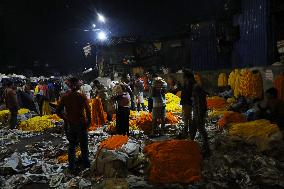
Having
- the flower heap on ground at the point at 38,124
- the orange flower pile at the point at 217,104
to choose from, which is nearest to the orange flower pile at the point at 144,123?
the flower heap on ground at the point at 38,124

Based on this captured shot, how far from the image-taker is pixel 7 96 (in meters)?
14.5

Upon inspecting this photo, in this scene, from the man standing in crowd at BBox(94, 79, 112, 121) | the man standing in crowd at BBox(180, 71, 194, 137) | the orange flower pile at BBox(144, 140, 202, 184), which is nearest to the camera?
the orange flower pile at BBox(144, 140, 202, 184)

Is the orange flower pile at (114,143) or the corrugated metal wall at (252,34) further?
the corrugated metal wall at (252,34)

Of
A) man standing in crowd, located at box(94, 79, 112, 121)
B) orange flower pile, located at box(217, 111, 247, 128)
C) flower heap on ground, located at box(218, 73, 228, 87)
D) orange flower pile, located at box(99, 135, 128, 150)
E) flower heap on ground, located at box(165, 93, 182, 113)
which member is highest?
flower heap on ground, located at box(218, 73, 228, 87)

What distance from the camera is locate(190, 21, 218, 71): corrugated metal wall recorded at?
902 inches

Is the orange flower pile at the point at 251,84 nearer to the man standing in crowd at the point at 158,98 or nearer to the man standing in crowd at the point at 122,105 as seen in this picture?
the man standing in crowd at the point at 158,98

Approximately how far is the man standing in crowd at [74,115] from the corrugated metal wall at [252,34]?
10.1 meters

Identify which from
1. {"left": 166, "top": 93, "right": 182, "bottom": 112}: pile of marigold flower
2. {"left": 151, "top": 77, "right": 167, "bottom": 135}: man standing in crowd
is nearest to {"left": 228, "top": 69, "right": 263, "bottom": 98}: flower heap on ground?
{"left": 166, "top": 93, "right": 182, "bottom": 112}: pile of marigold flower

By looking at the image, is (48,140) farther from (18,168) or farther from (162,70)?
(162,70)

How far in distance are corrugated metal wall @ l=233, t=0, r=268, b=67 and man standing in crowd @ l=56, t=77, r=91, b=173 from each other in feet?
33.0

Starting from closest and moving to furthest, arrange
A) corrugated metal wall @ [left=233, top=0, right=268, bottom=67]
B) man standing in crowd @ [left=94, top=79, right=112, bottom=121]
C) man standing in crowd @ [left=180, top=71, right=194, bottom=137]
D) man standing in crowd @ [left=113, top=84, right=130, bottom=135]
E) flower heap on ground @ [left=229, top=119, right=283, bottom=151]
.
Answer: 1. flower heap on ground @ [left=229, top=119, right=283, bottom=151]
2. man standing in crowd @ [left=180, top=71, right=194, bottom=137]
3. man standing in crowd @ [left=113, top=84, right=130, bottom=135]
4. man standing in crowd @ [left=94, top=79, right=112, bottom=121]
5. corrugated metal wall @ [left=233, top=0, right=268, bottom=67]

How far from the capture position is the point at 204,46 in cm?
2345

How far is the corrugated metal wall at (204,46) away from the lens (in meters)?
22.9

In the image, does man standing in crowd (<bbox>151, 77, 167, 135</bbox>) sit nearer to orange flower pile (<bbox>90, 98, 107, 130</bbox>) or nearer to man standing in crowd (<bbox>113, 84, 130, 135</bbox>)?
man standing in crowd (<bbox>113, 84, 130, 135</bbox>)
